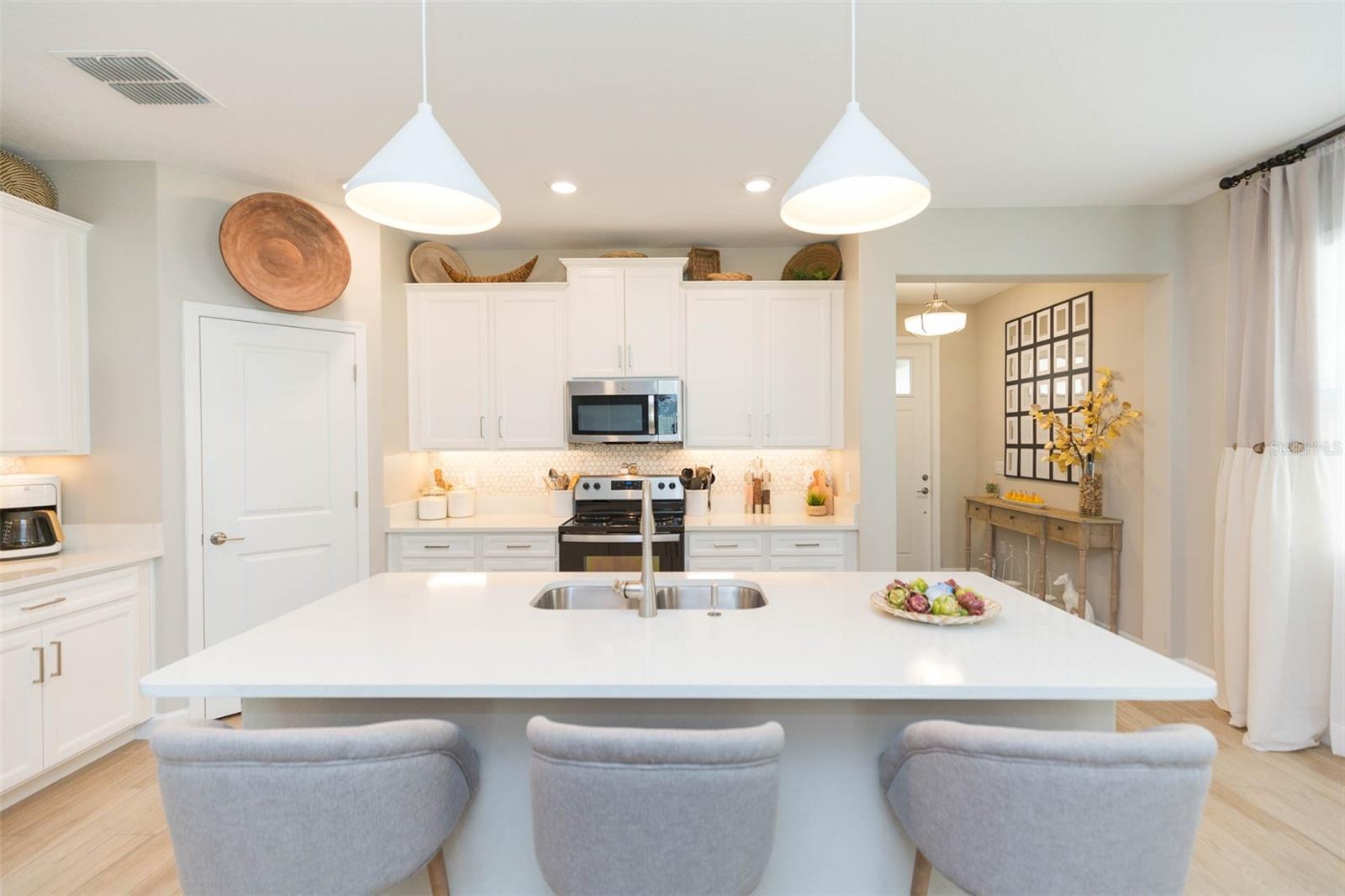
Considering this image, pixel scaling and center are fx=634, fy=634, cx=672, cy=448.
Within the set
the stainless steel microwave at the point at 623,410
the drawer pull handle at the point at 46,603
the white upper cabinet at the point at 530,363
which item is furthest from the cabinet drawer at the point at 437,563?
the drawer pull handle at the point at 46,603

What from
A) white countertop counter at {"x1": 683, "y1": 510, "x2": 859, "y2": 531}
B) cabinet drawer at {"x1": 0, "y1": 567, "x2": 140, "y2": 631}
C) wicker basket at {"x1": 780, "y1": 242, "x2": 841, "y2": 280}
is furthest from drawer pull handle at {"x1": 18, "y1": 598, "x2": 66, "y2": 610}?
wicker basket at {"x1": 780, "y1": 242, "x2": 841, "y2": 280}

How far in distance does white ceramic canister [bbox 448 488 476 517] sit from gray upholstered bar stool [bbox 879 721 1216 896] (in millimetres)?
3431

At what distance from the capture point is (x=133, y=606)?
278 centimetres

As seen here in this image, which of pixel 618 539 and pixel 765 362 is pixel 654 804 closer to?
pixel 618 539

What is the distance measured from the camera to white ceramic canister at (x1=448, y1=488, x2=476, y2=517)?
405cm

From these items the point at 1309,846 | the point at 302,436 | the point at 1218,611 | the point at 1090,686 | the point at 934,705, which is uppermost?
the point at 302,436

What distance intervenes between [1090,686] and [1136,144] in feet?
8.67

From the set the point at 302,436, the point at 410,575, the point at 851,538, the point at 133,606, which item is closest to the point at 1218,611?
the point at 851,538

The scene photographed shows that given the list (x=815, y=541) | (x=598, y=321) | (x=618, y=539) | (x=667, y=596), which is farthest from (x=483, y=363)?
(x=667, y=596)

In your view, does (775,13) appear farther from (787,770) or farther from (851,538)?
(851,538)

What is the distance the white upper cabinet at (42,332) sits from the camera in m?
2.54

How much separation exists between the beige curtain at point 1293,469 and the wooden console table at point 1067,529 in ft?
3.42

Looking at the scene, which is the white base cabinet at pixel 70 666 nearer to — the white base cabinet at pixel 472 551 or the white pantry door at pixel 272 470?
the white pantry door at pixel 272 470

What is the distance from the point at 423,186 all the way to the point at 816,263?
2965 millimetres
